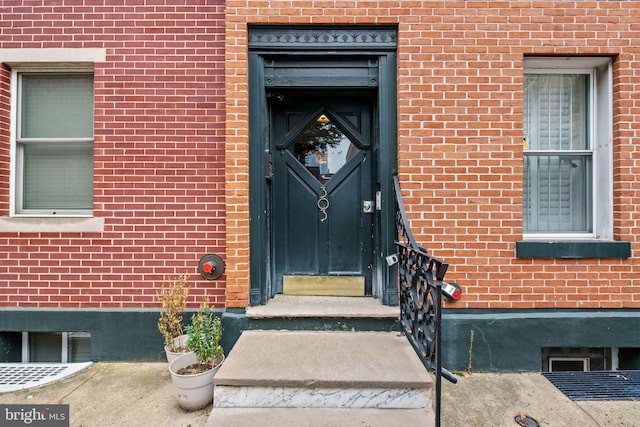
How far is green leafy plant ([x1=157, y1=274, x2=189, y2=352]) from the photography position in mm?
3127

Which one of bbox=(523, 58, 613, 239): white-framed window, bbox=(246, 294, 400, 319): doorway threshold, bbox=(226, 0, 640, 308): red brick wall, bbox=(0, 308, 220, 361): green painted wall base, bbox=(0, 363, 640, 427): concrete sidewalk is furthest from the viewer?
bbox=(523, 58, 613, 239): white-framed window

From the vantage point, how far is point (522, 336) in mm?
3363

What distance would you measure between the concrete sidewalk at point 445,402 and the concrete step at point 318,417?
4.9 inches

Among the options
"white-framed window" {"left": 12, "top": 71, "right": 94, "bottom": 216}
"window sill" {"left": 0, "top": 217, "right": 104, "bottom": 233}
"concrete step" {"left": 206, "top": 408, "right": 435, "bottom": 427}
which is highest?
"white-framed window" {"left": 12, "top": 71, "right": 94, "bottom": 216}

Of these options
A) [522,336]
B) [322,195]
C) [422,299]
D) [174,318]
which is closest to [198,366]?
[174,318]

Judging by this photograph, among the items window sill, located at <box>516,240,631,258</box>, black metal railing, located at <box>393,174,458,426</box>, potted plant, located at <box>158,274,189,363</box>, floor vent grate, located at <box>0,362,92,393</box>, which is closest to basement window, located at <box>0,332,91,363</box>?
floor vent grate, located at <box>0,362,92,393</box>

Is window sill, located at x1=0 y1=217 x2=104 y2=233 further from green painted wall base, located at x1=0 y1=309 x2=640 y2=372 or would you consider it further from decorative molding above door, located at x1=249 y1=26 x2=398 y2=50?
decorative molding above door, located at x1=249 y1=26 x2=398 y2=50

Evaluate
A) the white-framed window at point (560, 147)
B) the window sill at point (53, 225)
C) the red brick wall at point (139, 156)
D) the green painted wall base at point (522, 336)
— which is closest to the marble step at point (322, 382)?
the green painted wall base at point (522, 336)

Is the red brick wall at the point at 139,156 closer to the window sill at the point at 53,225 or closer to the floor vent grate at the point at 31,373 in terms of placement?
the window sill at the point at 53,225

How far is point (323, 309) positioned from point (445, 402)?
1.34 meters

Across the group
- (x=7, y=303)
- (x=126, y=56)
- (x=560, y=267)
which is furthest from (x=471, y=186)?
(x=7, y=303)

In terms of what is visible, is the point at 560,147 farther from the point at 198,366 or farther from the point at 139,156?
the point at 139,156

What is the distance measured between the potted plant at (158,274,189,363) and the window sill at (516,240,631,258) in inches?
135

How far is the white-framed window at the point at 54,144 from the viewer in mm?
3771
